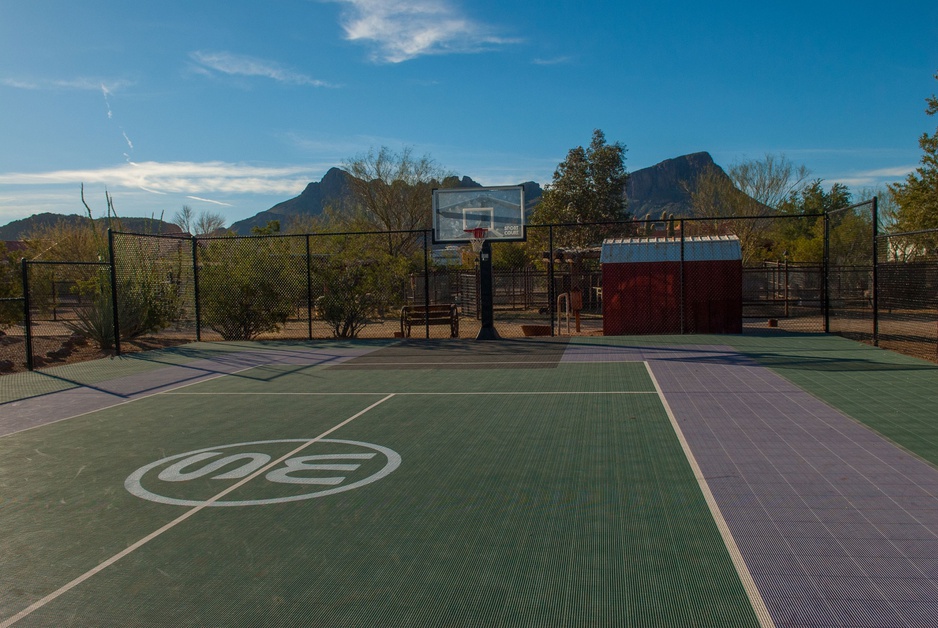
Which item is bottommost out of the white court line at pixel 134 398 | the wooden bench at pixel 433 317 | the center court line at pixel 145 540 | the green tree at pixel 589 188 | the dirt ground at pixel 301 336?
the center court line at pixel 145 540

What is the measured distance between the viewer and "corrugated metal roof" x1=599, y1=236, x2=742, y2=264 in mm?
17766

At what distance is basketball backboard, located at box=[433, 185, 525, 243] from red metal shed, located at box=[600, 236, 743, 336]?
9.45 ft

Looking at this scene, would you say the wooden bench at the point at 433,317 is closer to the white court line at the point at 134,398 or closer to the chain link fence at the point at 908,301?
the white court line at the point at 134,398

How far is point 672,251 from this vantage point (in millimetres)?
17906

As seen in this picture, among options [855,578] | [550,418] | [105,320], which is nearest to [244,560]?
[855,578]

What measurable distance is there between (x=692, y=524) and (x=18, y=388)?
38.0 feet

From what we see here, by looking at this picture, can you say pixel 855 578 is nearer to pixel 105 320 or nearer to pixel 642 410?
pixel 642 410

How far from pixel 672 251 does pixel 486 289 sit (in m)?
5.06

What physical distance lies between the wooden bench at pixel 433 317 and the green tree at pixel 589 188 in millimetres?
26046

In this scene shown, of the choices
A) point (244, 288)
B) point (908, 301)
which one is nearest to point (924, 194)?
point (908, 301)

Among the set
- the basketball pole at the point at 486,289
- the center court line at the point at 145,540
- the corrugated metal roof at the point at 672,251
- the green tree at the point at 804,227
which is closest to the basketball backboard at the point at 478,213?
the basketball pole at the point at 486,289

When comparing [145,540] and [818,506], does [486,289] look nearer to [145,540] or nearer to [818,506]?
[818,506]

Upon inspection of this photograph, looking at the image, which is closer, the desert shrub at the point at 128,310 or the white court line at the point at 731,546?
the white court line at the point at 731,546

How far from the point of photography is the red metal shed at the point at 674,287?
17625 mm
